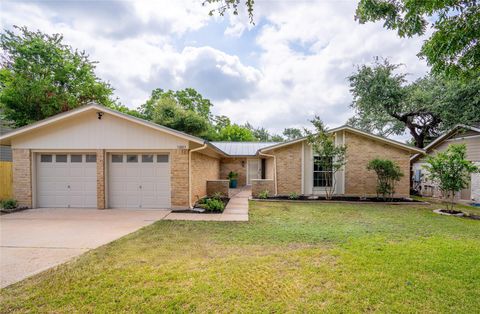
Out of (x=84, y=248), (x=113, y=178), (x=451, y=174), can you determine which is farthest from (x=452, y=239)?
(x=113, y=178)

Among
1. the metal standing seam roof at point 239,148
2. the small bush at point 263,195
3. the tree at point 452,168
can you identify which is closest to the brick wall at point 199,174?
the small bush at point 263,195

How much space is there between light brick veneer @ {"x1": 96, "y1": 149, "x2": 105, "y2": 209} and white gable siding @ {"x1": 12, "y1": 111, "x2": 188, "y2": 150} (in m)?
0.32

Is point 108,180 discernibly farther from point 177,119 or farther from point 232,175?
point 177,119

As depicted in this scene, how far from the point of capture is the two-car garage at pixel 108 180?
9586mm

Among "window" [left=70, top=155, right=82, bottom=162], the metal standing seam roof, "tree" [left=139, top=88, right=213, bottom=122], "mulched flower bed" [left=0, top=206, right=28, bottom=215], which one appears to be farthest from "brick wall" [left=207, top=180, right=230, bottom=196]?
"tree" [left=139, top=88, right=213, bottom=122]

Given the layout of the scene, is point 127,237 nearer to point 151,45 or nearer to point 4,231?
point 4,231

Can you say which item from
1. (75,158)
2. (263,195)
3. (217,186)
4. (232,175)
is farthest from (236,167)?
(75,158)

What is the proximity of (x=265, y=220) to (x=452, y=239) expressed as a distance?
4870 mm

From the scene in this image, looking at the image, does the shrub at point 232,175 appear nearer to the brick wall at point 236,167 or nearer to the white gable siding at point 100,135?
the brick wall at point 236,167

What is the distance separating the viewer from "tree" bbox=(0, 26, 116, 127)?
15.1 meters

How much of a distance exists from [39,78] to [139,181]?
1393cm

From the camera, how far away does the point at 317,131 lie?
11.8 meters

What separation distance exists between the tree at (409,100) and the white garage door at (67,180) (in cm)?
1781

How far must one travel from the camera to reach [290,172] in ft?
42.1
